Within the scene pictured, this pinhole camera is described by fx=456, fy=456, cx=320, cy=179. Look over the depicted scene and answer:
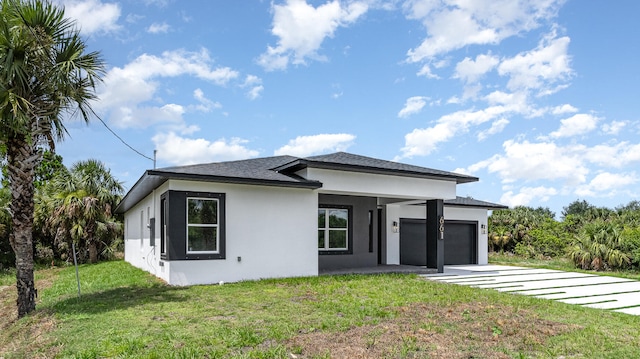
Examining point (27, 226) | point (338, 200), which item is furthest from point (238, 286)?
point (338, 200)

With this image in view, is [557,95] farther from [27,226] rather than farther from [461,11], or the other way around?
[27,226]

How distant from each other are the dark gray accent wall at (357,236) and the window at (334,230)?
0.54 ft

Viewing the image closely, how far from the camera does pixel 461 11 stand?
11.6 meters

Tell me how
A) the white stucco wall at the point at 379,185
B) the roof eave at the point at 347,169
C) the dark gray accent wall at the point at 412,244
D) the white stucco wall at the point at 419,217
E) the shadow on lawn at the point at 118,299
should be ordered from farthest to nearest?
the dark gray accent wall at the point at 412,244 → the white stucco wall at the point at 419,217 → the white stucco wall at the point at 379,185 → the roof eave at the point at 347,169 → the shadow on lawn at the point at 118,299

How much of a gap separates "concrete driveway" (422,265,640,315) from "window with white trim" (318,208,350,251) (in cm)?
315

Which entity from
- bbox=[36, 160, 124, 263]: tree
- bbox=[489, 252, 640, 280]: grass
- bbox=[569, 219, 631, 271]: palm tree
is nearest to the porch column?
bbox=[489, 252, 640, 280]: grass

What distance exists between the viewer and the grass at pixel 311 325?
5406 millimetres

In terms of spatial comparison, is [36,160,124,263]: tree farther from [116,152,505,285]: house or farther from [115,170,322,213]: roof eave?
[115,170,322,213]: roof eave

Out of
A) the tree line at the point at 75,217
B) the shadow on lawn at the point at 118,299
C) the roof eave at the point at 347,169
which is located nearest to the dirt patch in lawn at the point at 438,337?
the shadow on lawn at the point at 118,299

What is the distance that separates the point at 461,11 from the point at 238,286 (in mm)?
8683

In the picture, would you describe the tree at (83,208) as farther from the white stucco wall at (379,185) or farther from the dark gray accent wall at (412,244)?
the dark gray accent wall at (412,244)

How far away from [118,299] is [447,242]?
13.0m

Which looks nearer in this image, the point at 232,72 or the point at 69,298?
the point at 69,298

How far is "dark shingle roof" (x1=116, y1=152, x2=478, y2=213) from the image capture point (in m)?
10.6
